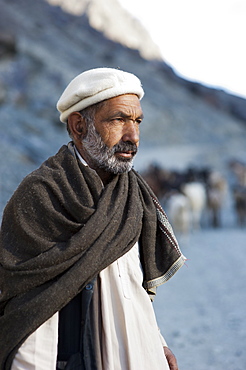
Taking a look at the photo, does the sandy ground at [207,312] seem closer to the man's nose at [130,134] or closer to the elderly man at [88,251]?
the elderly man at [88,251]

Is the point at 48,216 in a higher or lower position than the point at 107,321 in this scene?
higher

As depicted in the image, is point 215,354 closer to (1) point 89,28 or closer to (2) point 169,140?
(2) point 169,140

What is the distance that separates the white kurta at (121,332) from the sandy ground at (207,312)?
2.87m

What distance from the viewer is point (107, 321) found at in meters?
1.77

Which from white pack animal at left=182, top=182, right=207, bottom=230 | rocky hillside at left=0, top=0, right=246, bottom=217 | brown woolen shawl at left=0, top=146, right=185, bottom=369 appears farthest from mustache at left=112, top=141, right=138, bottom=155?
white pack animal at left=182, top=182, right=207, bottom=230

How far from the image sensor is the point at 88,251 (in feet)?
5.73

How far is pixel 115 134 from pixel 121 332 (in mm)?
732

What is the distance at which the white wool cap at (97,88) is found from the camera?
1.91 metres

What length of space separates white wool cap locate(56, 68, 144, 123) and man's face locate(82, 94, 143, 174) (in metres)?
0.04

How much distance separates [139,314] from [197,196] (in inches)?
520

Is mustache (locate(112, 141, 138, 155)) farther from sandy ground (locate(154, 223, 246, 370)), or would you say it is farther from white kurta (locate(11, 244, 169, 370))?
sandy ground (locate(154, 223, 246, 370))

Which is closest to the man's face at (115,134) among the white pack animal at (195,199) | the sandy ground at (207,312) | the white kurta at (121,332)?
the white kurta at (121,332)

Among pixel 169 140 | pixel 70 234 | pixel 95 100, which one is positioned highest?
pixel 95 100

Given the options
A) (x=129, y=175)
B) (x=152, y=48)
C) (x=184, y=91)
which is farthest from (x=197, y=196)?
(x=152, y=48)
